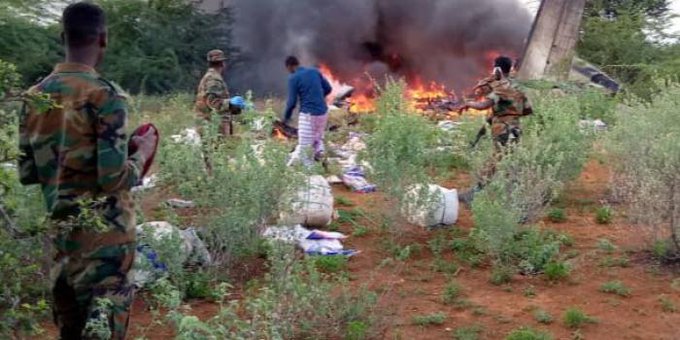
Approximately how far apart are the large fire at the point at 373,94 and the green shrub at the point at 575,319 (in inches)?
389

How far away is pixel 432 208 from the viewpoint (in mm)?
7016

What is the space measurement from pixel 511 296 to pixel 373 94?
12.0 meters

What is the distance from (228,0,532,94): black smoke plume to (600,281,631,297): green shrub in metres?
13.0

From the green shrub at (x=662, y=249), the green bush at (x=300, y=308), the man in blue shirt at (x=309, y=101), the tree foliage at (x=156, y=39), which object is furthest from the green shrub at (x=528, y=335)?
the tree foliage at (x=156, y=39)

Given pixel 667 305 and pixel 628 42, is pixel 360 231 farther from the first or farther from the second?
pixel 628 42

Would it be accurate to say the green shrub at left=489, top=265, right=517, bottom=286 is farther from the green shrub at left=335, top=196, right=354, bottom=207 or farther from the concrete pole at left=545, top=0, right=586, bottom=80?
the concrete pole at left=545, top=0, right=586, bottom=80

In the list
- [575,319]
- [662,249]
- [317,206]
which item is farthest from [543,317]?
[317,206]

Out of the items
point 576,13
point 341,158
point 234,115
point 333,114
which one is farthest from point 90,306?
point 576,13

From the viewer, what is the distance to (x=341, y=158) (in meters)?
11.4

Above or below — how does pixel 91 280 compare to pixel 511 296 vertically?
above

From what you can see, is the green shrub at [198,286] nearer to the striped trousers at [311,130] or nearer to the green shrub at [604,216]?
the green shrub at [604,216]

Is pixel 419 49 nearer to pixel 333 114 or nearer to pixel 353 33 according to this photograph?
pixel 353 33

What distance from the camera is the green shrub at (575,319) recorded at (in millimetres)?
5168

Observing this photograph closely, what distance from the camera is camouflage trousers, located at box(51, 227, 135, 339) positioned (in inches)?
125
